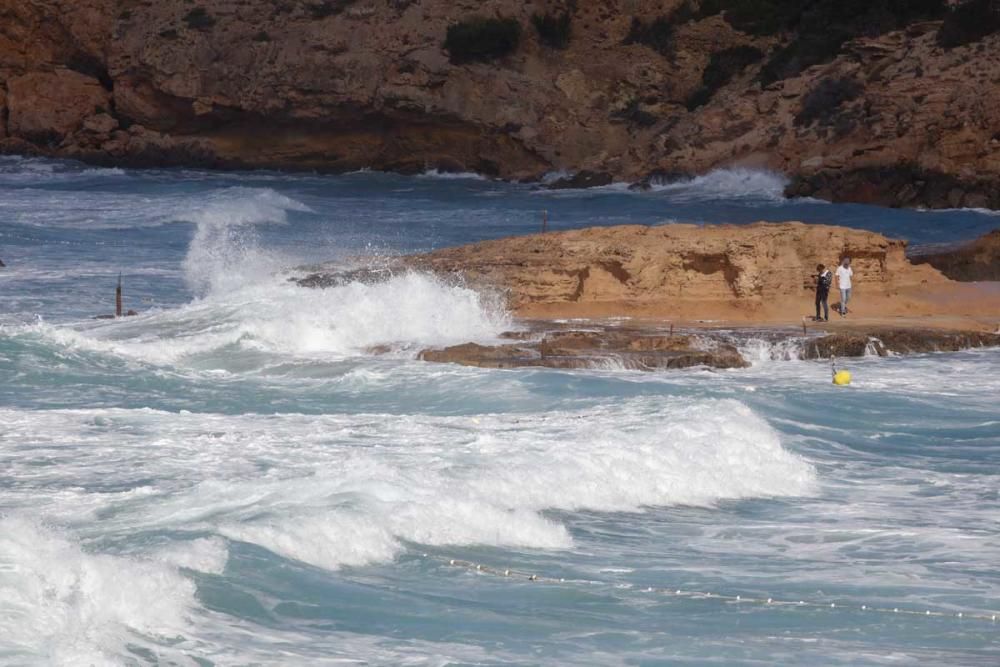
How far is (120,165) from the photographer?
45.7m

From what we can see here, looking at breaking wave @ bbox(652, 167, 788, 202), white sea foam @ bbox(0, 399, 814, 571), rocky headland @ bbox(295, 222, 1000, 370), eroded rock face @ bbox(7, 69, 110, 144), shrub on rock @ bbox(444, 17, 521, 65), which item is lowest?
white sea foam @ bbox(0, 399, 814, 571)

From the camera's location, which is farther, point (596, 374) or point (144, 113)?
point (144, 113)

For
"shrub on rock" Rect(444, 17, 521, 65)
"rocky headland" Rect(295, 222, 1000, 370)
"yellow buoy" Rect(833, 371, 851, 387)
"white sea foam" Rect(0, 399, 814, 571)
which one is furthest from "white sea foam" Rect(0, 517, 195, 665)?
"shrub on rock" Rect(444, 17, 521, 65)

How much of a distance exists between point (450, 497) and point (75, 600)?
309 cm

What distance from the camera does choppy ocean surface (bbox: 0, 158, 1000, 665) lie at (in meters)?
7.25

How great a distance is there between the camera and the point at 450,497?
949 centimetres

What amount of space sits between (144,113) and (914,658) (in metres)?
42.2

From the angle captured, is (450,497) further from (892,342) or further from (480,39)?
(480,39)

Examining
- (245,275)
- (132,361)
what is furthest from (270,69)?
(132,361)

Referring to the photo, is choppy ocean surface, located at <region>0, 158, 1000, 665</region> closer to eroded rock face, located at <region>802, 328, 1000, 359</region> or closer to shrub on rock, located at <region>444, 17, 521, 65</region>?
eroded rock face, located at <region>802, 328, 1000, 359</region>

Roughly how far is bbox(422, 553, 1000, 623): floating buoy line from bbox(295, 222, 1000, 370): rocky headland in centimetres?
749

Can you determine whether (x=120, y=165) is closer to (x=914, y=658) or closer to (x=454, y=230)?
(x=454, y=230)

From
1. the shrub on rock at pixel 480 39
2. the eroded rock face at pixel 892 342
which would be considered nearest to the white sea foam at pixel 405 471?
the eroded rock face at pixel 892 342

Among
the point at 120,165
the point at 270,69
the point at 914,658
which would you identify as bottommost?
the point at 914,658
